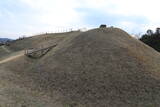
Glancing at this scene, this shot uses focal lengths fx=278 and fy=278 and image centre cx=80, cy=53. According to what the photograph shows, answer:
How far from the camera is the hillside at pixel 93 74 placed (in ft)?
70.0

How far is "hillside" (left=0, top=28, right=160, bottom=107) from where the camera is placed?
21344 mm

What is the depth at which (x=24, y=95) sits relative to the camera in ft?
71.1

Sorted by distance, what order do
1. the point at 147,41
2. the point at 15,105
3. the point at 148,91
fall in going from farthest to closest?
the point at 147,41
the point at 148,91
the point at 15,105

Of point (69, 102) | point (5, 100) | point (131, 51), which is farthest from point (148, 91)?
point (5, 100)

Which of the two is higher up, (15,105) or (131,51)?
(131,51)

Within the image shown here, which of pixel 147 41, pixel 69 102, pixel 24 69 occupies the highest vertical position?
pixel 147 41

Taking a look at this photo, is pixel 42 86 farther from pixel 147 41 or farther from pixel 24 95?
pixel 147 41

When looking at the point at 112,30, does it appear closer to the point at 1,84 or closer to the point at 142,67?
the point at 142,67

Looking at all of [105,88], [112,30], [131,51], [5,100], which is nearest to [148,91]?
[105,88]

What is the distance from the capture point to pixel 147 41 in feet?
167

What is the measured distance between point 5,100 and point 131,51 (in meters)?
15.9

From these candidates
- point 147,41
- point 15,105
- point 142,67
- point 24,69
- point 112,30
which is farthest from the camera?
point 147,41

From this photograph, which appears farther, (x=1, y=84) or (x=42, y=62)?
(x=42, y=62)

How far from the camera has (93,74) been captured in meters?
25.7
